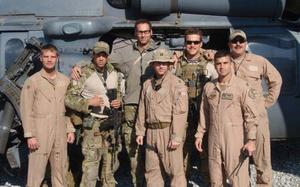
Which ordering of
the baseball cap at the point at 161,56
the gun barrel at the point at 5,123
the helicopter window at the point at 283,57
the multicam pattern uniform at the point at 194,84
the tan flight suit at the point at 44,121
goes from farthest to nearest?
1. the helicopter window at the point at 283,57
2. the gun barrel at the point at 5,123
3. the multicam pattern uniform at the point at 194,84
4. the tan flight suit at the point at 44,121
5. the baseball cap at the point at 161,56

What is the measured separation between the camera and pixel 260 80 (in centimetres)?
487

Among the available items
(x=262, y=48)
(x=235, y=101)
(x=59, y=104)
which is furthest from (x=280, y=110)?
(x=59, y=104)

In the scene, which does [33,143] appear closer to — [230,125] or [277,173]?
[230,125]

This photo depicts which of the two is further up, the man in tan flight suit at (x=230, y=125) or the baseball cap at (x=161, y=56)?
the baseball cap at (x=161, y=56)

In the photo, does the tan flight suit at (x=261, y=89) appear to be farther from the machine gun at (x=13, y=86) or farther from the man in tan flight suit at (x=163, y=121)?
the machine gun at (x=13, y=86)

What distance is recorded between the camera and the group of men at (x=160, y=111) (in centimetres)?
440

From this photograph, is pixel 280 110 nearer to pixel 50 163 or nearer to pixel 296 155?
pixel 296 155

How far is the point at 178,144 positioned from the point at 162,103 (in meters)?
0.41

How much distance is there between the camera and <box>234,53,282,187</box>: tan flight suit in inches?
189

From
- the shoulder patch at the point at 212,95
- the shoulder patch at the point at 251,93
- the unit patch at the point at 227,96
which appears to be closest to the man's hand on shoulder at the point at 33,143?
the shoulder patch at the point at 212,95

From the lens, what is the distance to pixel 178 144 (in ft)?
14.9

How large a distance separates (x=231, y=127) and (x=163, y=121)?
636 millimetres

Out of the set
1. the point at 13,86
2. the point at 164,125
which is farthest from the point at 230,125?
the point at 13,86

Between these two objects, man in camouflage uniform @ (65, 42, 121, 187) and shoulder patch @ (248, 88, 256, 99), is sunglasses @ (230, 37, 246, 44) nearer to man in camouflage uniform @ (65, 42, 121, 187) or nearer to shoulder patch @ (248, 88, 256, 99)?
shoulder patch @ (248, 88, 256, 99)
